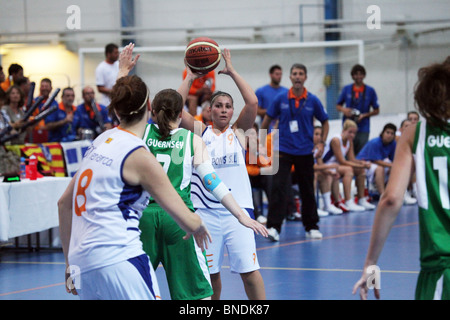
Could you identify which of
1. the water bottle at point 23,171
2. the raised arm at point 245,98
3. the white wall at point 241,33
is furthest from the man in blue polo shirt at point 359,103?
the raised arm at point 245,98

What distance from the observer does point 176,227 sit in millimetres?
3902

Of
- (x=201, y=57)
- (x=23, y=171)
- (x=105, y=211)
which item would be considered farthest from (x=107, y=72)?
(x=105, y=211)

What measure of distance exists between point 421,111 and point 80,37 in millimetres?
15715

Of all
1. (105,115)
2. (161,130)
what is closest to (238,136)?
(161,130)

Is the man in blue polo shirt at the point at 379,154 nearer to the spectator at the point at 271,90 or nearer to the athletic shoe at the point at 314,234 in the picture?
the spectator at the point at 271,90

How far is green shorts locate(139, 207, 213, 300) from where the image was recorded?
385cm

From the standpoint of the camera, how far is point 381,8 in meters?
16.8

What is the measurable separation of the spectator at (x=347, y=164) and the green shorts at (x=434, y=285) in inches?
352

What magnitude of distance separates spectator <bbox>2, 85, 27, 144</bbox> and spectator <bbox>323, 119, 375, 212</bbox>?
497 centimetres

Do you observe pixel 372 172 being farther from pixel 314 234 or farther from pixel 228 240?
pixel 228 240

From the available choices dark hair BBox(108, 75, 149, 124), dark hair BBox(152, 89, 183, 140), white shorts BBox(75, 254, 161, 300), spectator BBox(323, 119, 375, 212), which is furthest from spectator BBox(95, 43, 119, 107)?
white shorts BBox(75, 254, 161, 300)

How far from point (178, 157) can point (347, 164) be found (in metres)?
7.95

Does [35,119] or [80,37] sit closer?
[35,119]
